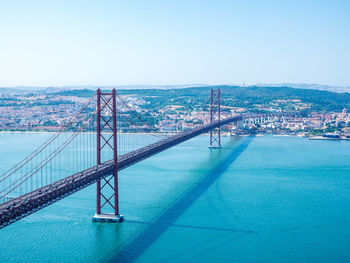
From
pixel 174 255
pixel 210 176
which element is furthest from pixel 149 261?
pixel 210 176

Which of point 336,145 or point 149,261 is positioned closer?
point 149,261

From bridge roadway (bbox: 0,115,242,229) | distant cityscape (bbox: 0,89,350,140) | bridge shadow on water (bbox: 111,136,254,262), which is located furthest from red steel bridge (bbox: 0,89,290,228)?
distant cityscape (bbox: 0,89,350,140)

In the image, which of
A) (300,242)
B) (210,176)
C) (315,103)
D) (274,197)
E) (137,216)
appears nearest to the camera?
(300,242)

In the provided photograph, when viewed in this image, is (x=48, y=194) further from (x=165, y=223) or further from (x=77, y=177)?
(x=165, y=223)

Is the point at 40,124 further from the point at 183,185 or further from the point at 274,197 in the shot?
the point at 274,197

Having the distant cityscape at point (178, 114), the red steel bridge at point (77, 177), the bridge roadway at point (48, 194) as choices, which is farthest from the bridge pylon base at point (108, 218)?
the distant cityscape at point (178, 114)

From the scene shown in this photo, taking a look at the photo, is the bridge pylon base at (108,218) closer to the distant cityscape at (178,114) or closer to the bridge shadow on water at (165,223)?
the bridge shadow on water at (165,223)

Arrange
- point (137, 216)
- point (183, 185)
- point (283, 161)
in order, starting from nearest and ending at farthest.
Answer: point (137, 216) → point (183, 185) → point (283, 161)
